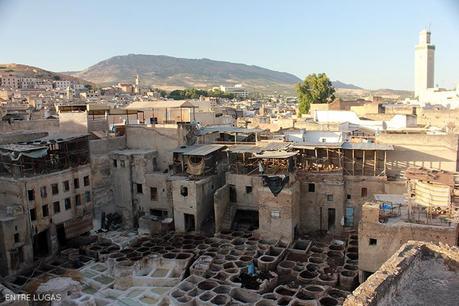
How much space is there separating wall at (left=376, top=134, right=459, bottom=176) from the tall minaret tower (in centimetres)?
5462

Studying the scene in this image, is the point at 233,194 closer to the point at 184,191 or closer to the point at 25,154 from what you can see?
the point at 184,191

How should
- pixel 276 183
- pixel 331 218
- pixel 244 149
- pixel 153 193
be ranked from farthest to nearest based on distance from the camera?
1. pixel 153 193
2. pixel 244 149
3. pixel 331 218
4. pixel 276 183

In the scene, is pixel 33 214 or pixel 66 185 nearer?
pixel 33 214

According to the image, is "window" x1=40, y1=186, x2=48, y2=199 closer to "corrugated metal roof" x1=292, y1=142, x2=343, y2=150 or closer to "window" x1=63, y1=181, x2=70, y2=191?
"window" x1=63, y1=181, x2=70, y2=191

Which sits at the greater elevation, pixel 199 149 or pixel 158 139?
pixel 158 139

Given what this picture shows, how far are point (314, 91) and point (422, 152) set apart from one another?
32.7 m

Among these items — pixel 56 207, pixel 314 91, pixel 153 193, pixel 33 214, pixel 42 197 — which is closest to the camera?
pixel 33 214

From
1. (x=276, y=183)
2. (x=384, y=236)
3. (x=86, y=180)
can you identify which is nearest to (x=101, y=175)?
(x=86, y=180)

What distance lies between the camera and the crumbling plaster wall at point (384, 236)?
17.3 metres

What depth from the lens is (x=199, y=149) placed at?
28.4m

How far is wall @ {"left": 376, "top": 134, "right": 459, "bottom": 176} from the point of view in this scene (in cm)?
2509

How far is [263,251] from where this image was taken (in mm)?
23062

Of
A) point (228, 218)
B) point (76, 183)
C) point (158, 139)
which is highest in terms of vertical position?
point (158, 139)

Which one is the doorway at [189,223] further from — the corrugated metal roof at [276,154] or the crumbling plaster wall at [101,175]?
the crumbling plaster wall at [101,175]
